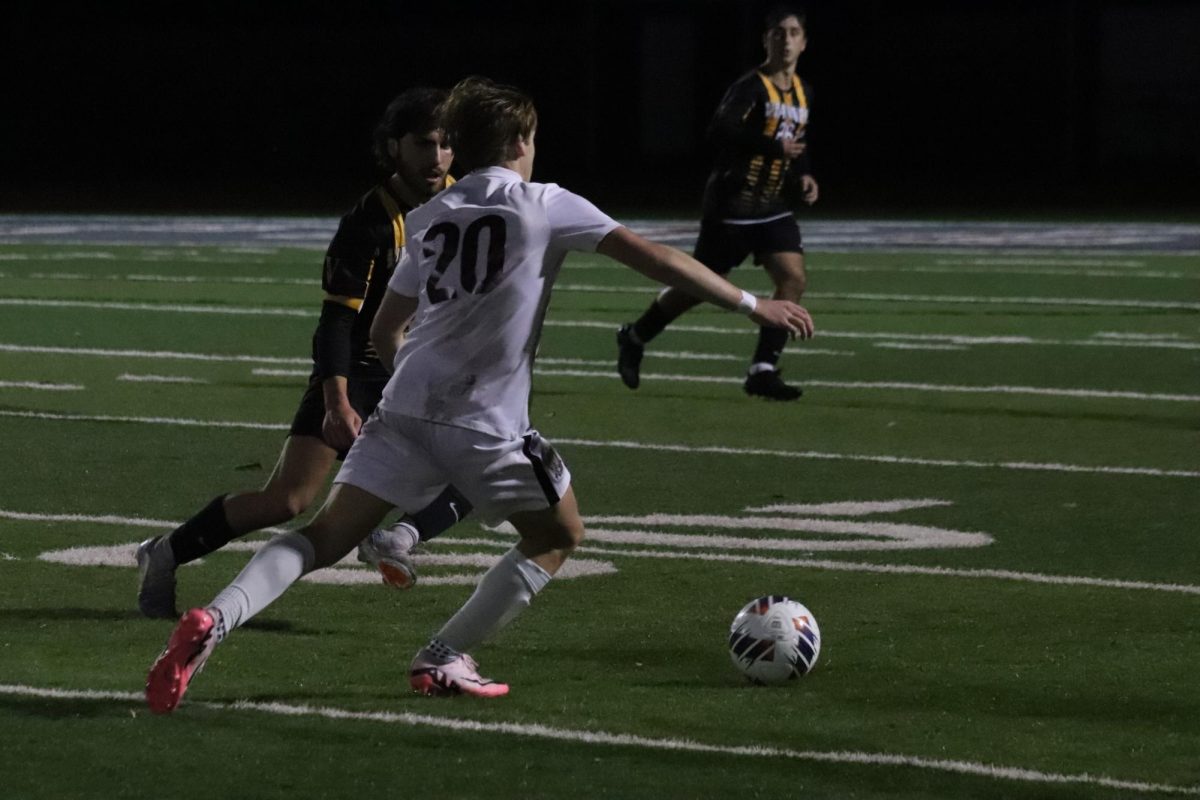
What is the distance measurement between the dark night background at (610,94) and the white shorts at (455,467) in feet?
94.6

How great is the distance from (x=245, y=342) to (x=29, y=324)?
81.5 inches

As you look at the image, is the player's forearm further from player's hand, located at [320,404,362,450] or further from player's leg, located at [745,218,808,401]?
player's leg, located at [745,218,808,401]

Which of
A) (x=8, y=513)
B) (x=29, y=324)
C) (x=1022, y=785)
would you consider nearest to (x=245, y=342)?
(x=29, y=324)

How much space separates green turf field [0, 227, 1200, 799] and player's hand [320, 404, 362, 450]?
0.56 meters

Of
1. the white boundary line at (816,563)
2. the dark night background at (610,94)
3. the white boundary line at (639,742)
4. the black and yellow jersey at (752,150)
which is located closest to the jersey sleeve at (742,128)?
the black and yellow jersey at (752,150)

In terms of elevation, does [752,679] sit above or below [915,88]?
above

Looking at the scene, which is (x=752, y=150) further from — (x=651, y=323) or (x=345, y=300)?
(x=345, y=300)

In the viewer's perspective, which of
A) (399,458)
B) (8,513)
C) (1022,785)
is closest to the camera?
(1022,785)

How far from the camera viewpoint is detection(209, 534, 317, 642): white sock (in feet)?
20.7

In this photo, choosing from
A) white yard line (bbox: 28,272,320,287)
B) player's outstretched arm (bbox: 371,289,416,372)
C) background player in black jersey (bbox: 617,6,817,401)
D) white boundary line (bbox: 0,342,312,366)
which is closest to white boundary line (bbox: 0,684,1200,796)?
player's outstretched arm (bbox: 371,289,416,372)

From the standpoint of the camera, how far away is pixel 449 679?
6.61m

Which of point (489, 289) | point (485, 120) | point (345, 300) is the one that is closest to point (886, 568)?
point (345, 300)

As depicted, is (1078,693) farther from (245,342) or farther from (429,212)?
(245,342)

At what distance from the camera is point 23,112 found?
44.3 m
